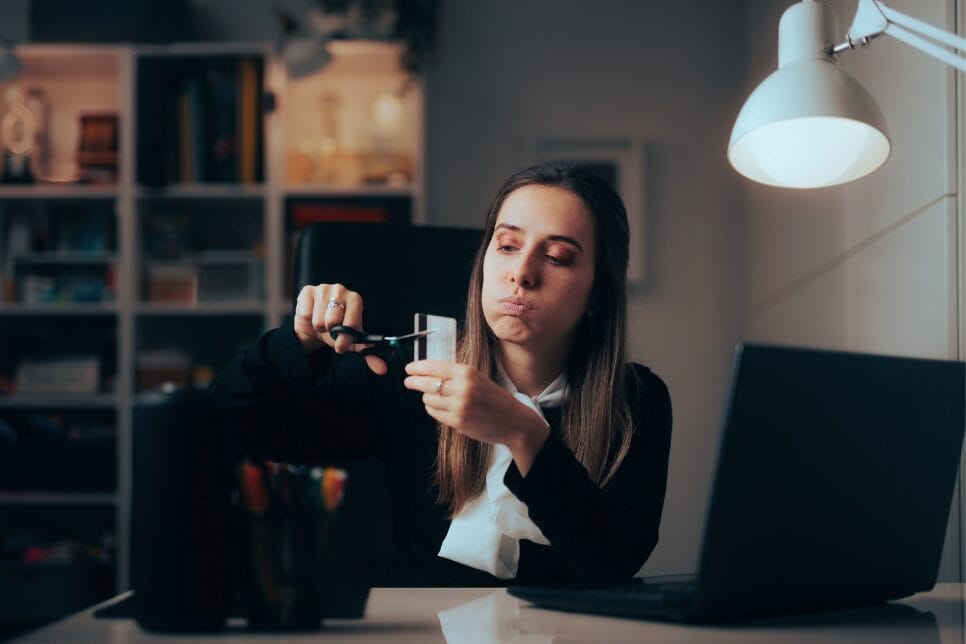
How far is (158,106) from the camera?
3275mm

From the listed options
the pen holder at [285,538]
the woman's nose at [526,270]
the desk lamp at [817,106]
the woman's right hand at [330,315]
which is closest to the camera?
the pen holder at [285,538]

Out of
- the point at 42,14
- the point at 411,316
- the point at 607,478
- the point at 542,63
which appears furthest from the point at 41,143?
the point at 607,478

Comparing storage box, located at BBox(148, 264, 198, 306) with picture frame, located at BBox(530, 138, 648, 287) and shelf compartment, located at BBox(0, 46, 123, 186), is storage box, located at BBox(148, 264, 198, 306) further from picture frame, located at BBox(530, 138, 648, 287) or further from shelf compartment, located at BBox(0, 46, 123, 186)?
picture frame, located at BBox(530, 138, 648, 287)

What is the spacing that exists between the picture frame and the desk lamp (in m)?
2.28

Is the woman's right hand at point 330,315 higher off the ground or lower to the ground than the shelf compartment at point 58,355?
higher

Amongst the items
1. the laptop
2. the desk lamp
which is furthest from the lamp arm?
the laptop

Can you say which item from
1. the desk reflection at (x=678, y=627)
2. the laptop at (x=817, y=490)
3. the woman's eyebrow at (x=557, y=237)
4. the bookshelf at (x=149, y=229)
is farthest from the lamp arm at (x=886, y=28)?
the bookshelf at (x=149, y=229)

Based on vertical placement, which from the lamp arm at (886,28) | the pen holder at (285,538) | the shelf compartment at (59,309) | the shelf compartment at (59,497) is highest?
the lamp arm at (886,28)

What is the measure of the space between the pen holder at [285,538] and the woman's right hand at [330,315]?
1.17 feet

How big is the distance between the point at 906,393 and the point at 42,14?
10.9 feet

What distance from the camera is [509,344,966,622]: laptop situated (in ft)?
2.33

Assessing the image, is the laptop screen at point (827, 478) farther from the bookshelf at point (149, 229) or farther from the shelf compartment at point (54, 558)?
the shelf compartment at point (54, 558)

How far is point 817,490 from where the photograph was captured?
75cm

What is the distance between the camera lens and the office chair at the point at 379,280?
1529 mm
